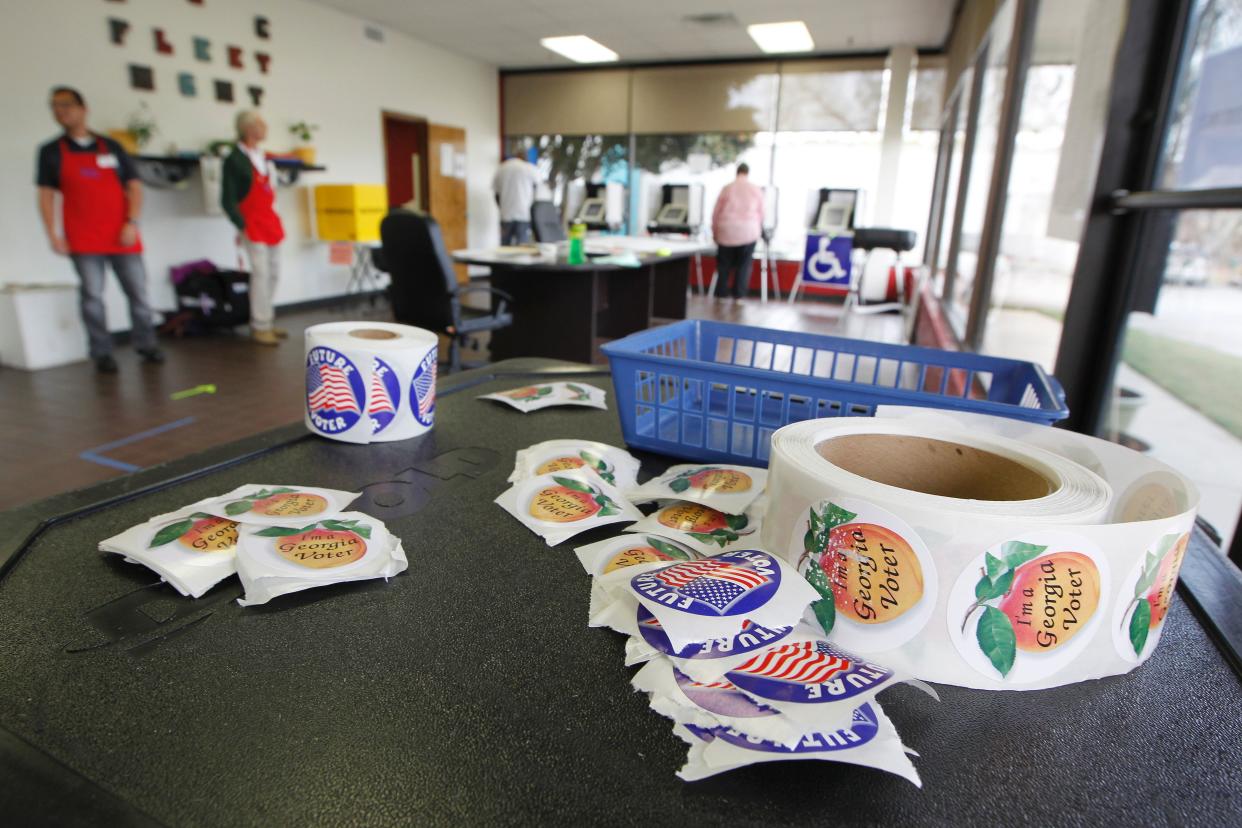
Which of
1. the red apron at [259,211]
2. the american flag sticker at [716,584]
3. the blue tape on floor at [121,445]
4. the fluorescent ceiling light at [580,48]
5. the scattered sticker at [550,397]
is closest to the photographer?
the american flag sticker at [716,584]

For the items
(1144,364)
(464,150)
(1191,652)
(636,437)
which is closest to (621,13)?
(464,150)

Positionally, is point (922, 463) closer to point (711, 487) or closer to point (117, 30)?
point (711, 487)

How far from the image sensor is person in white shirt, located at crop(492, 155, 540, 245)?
8.08 m

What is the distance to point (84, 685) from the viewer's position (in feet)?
1.67

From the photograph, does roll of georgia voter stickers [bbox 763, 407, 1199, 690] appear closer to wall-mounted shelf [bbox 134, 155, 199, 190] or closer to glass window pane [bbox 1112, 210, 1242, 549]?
glass window pane [bbox 1112, 210, 1242, 549]

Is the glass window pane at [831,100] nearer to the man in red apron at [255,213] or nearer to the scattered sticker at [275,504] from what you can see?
the man in red apron at [255,213]

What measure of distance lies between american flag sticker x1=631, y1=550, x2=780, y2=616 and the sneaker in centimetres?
554

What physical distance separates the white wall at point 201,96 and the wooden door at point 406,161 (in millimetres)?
386

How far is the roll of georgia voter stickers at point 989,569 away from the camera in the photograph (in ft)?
1.60

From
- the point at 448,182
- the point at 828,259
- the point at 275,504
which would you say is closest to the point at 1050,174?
the point at 275,504

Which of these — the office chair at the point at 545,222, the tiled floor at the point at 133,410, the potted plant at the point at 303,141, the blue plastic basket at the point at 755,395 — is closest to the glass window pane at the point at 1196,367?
the blue plastic basket at the point at 755,395

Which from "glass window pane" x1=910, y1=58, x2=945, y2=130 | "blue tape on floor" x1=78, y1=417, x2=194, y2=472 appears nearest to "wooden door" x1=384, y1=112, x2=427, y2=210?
"glass window pane" x1=910, y1=58, x2=945, y2=130

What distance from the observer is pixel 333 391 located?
99 centimetres

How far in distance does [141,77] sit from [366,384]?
5.96 m
